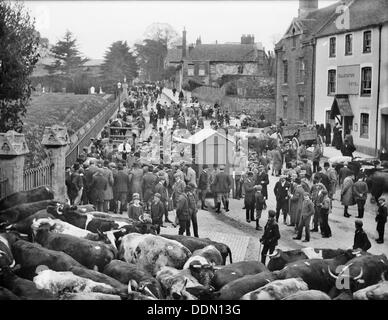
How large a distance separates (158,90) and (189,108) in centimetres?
147

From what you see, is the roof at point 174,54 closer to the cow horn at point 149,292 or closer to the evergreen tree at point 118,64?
the evergreen tree at point 118,64

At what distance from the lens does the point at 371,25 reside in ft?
38.4

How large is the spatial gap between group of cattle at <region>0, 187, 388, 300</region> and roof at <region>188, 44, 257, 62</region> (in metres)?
3.75

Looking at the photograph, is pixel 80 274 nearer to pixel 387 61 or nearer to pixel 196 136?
pixel 196 136

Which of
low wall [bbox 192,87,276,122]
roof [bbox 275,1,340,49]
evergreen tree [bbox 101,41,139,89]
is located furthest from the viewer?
low wall [bbox 192,87,276,122]

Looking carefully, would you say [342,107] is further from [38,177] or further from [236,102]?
[38,177]

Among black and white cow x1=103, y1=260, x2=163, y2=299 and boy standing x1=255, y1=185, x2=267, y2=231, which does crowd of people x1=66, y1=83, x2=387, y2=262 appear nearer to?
boy standing x1=255, y1=185, x2=267, y2=231

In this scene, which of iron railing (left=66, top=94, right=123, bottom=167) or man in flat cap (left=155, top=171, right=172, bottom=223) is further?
iron railing (left=66, top=94, right=123, bottom=167)

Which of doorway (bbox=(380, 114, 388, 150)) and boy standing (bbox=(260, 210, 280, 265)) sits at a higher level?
doorway (bbox=(380, 114, 388, 150))

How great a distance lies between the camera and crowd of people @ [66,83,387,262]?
37.8ft

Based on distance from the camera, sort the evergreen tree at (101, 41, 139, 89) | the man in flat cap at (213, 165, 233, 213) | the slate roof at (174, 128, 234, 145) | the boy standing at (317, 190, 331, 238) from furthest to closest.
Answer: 1. the slate roof at (174, 128, 234, 145)
2. the man in flat cap at (213, 165, 233, 213)
3. the evergreen tree at (101, 41, 139, 89)
4. the boy standing at (317, 190, 331, 238)

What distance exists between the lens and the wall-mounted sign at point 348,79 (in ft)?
39.1

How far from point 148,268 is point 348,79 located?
5.68m

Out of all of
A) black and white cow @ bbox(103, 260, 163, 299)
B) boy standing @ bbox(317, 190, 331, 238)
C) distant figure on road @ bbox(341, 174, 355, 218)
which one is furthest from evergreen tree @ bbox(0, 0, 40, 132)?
distant figure on road @ bbox(341, 174, 355, 218)
